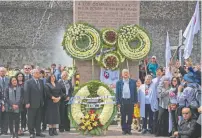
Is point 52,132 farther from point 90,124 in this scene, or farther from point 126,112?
point 126,112

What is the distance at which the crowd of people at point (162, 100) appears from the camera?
926cm

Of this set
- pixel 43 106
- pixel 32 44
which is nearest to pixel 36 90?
pixel 43 106

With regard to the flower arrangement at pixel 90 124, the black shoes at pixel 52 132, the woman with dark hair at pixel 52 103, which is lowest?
the black shoes at pixel 52 132

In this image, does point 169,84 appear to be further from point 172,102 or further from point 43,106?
point 43,106

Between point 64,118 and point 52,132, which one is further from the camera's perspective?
point 64,118

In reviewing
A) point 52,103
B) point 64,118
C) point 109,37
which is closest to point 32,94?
point 52,103

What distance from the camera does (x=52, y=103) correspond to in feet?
35.8

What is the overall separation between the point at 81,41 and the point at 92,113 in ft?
10.3

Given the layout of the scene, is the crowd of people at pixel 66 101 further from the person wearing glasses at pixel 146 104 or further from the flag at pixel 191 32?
the flag at pixel 191 32

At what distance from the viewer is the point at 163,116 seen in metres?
10.8

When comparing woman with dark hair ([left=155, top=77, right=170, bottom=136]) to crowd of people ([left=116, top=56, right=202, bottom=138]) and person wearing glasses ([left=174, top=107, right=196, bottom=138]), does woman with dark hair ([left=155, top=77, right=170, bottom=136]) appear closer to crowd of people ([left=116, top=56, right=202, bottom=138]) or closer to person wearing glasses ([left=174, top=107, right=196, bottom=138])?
crowd of people ([left=116, top=56, right=202, bottom=138])

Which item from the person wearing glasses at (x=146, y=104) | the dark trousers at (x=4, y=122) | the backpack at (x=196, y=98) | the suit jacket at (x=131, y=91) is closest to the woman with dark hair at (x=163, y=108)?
the person wearing glasses at (x=146, y=104)

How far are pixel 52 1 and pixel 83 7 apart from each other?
805 inches

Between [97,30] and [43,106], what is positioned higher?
[97,30]
